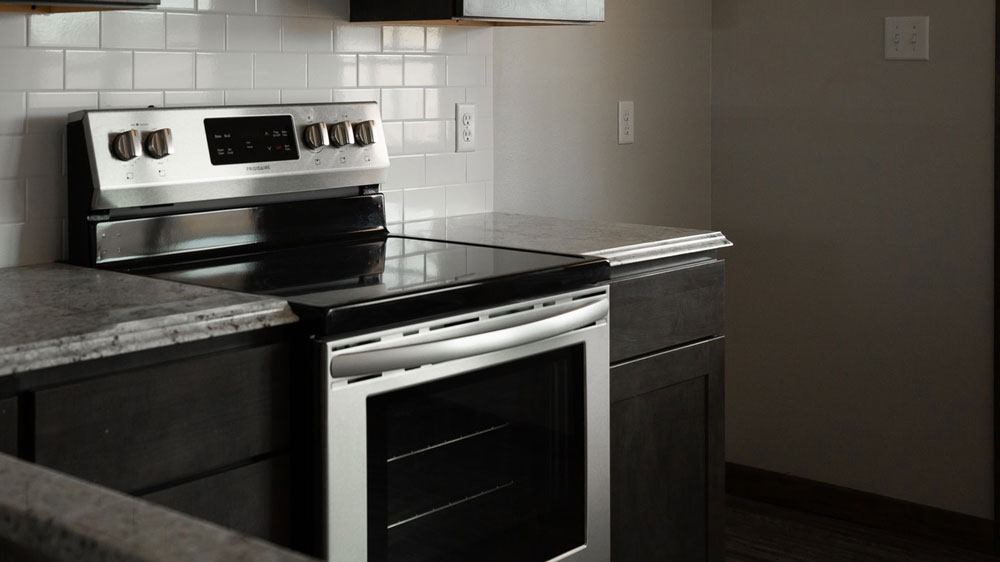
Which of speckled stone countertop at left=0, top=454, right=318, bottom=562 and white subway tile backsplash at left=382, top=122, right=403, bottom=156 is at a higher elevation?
white subway tile backsplash at left=382, top=122, right=403, bottom=156

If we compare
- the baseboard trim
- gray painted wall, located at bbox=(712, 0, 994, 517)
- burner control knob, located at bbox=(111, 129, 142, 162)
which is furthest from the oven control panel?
the baseboard trim

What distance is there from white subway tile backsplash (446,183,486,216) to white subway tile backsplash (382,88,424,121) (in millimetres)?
209

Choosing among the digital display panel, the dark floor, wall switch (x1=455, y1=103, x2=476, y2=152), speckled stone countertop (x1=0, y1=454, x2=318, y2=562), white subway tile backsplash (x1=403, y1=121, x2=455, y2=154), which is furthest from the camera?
the dark floor

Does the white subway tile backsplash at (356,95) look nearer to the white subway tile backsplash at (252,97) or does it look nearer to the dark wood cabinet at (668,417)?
the white subway tile backsplash at (252,97)

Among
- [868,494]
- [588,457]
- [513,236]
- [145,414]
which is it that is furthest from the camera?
[868,494]

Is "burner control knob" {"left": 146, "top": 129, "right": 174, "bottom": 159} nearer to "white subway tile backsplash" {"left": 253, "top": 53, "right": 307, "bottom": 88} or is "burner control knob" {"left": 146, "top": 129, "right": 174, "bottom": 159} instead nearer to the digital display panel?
the digital display panel

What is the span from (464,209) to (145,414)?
1320mm

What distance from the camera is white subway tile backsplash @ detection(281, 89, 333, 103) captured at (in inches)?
87.1

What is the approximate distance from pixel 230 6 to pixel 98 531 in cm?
167

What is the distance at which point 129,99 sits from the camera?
196cm

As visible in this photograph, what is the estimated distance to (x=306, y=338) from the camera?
158 cm

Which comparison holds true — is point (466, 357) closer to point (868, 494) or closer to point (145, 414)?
point (145, 414)

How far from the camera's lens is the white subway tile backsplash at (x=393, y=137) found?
242 centimetres

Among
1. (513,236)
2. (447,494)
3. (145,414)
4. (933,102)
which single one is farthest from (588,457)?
(933,102)
